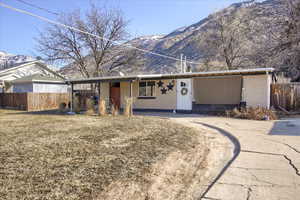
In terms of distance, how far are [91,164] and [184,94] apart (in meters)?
10.5

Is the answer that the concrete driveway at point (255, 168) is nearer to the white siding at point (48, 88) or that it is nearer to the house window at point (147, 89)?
→ the house window at point (147, 89)

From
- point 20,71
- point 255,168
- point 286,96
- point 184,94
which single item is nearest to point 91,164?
point 255,168

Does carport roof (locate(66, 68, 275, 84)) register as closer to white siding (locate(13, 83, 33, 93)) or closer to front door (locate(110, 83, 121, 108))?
front door (locate(110, 83, 121, 108))

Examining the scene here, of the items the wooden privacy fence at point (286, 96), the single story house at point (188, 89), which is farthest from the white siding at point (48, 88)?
the wooden privacy fence at point (286, 96)

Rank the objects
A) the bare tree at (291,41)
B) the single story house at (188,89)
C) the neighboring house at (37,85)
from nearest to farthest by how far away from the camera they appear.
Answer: the single story house at (188,89)
the bare tree at (291,41)
the neighboring house at (37,85)

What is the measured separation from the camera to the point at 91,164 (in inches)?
154

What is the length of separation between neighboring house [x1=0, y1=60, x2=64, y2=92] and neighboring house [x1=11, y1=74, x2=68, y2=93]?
38.0 inches

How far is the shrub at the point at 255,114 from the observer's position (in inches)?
405

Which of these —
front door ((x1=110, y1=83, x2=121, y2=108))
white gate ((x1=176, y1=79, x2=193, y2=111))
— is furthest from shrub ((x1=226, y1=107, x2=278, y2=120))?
front door ((x1=110, y1=83, x2=121, y2=108))

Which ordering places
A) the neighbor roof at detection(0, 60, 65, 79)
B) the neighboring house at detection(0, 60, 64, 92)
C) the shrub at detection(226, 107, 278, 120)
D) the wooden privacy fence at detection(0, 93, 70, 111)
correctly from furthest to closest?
the neighbor roof at detection(0, 60, 65, 79) → the neighboring house at detection(0, 60, 64, 92) → the wooden privacy fence at detection(0, 93, 70, 111) → the shrub at detection(226, 107, 278, 120)

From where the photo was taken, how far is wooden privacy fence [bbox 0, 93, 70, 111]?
17.8 metres

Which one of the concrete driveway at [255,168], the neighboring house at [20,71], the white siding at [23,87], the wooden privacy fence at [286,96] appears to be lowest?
the concrete driveway at [255,168]

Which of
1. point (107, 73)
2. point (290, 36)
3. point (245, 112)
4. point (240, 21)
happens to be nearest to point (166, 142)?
point (245, 112)

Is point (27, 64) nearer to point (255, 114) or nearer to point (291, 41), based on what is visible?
point (255, 114)
